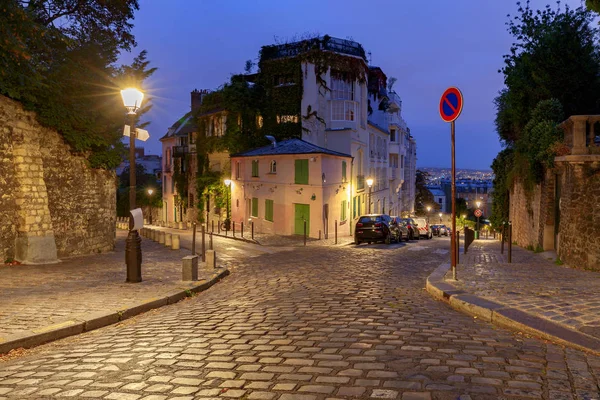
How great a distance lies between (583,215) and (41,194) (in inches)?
572

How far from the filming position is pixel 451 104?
32.1 ft

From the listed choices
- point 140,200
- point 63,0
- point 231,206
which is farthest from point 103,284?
point 140,200

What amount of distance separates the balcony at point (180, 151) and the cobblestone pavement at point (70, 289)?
30.4 meters

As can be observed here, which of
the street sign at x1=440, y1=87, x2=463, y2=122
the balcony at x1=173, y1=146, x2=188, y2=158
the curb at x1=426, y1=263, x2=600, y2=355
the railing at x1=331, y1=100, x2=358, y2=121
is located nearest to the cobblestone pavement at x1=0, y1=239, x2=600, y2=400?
the curb at x1=426, y1=263, x2=600, y2=355

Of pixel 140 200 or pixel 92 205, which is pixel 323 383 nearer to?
pixel 92 205

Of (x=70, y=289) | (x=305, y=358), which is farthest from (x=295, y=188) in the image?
(x=305, y=358)

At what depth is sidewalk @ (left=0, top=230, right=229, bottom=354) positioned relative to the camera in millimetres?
6758

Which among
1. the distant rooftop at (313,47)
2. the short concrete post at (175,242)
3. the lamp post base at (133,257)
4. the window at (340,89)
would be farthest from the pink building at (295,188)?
the lamp post base at (133,257)

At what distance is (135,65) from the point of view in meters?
20.0

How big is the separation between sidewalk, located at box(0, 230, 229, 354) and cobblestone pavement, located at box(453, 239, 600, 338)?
5.80 meters

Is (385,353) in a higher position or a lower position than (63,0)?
lower

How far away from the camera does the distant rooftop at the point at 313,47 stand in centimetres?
3500

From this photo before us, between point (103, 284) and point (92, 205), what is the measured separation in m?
7.58

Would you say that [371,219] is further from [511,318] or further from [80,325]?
[80,325]
